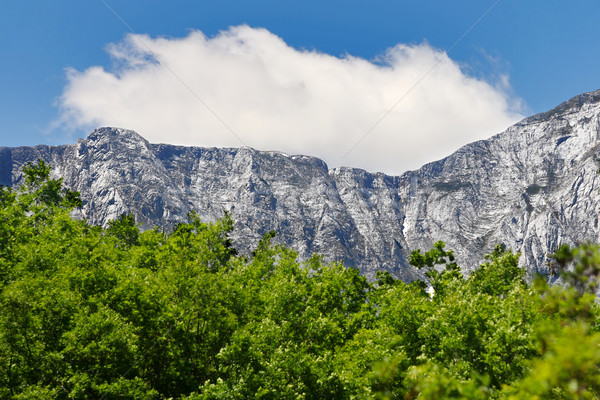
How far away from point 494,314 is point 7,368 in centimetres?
3225

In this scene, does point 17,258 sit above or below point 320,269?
below

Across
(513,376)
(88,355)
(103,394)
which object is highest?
(513,376)

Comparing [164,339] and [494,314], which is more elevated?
[494,314]

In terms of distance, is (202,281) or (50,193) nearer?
(202,281)

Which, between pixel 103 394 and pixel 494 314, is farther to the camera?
pixel 494 314

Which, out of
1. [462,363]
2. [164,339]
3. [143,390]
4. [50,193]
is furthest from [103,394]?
[50,193]

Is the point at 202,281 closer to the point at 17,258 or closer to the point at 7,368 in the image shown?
the point at 7,368

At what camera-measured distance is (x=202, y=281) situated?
3109 centimetres

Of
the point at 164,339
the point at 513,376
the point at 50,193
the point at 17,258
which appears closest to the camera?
the point at 513,376

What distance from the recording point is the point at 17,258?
4272cm

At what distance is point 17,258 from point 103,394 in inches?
980


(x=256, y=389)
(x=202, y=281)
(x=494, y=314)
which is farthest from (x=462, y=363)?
(x=202, y=281)

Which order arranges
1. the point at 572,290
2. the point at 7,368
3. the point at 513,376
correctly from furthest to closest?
the point at 513,376 → the point at 7,368 → the point at 572,290

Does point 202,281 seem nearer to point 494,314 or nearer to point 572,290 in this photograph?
point 494,314
